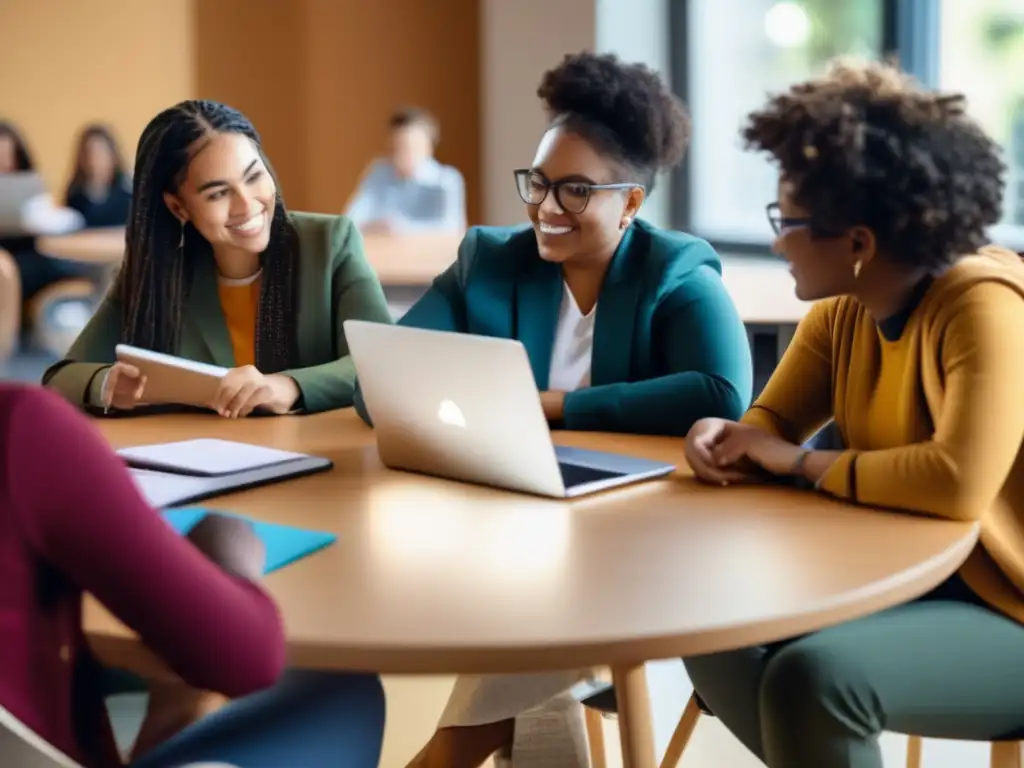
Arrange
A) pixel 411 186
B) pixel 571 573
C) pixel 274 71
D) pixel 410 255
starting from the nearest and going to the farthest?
pixel 571 573
pixel 410 255
pixel 411 186
pixel 274 71

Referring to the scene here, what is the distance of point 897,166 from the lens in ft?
4.70

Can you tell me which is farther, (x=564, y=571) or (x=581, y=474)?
(x=581, y=474)

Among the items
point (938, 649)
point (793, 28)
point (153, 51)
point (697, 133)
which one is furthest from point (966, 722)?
point (153, 51)

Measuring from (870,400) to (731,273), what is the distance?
2.45 metres

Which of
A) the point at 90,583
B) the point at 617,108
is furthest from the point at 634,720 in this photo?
the point at 617,108

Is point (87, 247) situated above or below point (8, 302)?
above

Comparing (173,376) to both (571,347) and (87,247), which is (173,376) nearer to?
(571,347)

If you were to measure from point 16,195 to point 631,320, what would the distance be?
530cm

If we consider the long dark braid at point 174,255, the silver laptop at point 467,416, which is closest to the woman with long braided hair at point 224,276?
the long dark braid at point 174,255

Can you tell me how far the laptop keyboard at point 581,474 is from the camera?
61.7 inches

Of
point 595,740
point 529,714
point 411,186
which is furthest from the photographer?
point 411,186

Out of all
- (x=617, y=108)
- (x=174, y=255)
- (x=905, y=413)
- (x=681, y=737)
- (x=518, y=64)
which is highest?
(x=518, y=64)

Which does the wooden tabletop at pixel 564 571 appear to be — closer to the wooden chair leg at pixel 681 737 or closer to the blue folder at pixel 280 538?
the blue folder at pixel 280 538

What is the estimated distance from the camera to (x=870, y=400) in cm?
161
